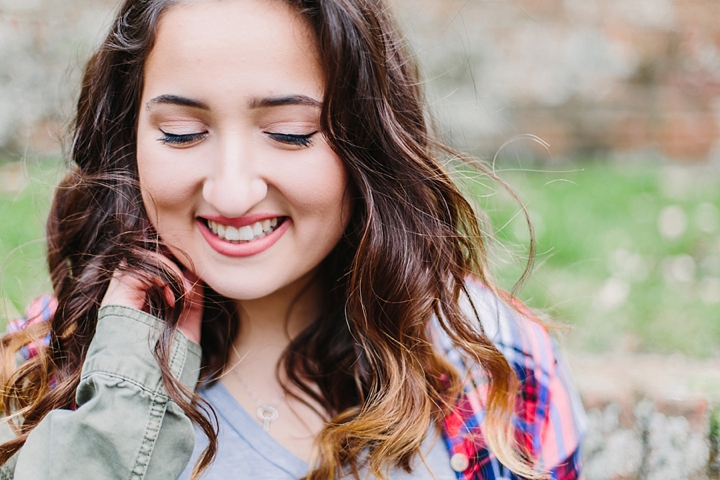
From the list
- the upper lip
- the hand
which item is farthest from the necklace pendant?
the upper lip

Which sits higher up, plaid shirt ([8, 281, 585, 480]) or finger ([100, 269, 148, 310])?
finger ([100, 269, 148, 310])

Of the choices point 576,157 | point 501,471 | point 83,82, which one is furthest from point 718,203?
point 83,82

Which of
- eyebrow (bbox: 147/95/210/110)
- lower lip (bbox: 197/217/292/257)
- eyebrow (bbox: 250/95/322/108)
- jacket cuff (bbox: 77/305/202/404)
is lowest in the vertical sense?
jacket cuff (bbox: 77/305/202/404)

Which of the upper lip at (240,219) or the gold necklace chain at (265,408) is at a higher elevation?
the upper lip at (240,219)

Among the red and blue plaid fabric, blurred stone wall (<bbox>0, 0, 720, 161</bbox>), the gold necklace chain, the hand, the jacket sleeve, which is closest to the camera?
the jacket sleeve

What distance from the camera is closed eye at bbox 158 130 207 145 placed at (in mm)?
1494

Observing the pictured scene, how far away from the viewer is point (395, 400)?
65.1 inches

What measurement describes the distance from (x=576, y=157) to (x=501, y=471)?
366 centimetres

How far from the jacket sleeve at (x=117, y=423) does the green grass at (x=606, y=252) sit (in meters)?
0.55

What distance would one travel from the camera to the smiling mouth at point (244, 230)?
1.53 meters

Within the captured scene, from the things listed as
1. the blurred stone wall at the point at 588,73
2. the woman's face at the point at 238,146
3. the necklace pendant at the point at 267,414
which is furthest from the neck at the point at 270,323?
the blurred stone wall at the point at 588,73

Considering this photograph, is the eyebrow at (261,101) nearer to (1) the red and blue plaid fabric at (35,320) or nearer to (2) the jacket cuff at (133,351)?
(2) the jacket cuff at (133,351)

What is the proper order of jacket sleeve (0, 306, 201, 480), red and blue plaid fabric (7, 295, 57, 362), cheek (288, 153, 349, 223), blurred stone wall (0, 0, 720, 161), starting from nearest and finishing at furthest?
jacket sleeve (0, 306, 201, 480)
cheek (288, 153, 349, 223)
red and blue plaid fabric (7, 295, 57, 362)
blurred stone wall (0, 0, 720, 161)

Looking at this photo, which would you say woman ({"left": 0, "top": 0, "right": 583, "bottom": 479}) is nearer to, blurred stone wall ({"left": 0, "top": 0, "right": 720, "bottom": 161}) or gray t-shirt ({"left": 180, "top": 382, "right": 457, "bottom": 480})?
gray t-shirt ({"left": 180, "top": 382, "right": 457, "bottom": 480})
